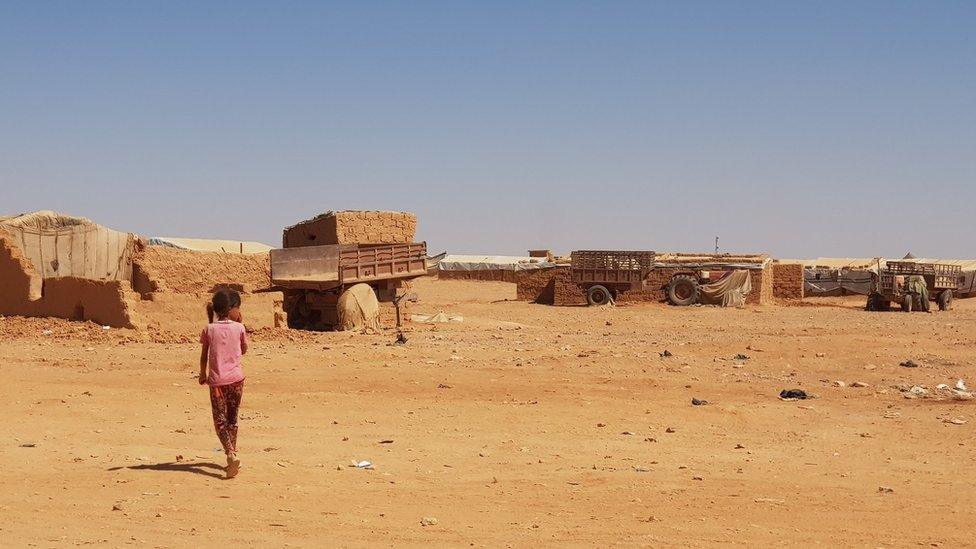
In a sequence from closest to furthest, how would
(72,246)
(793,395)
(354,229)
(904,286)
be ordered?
1. (793,395)
2. (72,246)
3. (354,229)
4. (904,286)

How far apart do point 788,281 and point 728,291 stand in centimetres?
628

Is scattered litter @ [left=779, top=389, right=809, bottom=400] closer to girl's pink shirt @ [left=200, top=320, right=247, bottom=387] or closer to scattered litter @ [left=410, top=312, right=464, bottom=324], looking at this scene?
girl's pink shirt @ [left=200, top=320, right=247, bottom=387]

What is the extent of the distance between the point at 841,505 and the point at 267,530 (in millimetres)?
4241

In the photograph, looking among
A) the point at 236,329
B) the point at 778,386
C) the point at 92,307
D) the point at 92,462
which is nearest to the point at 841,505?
the point at 236,329

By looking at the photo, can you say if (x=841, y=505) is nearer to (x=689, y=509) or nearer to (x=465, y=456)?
(x=689, y=509)

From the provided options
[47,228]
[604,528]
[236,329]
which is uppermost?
[47,228]

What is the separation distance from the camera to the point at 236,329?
823 centimetres

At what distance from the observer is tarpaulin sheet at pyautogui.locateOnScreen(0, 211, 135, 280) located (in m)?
19.7

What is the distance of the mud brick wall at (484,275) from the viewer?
5522cm

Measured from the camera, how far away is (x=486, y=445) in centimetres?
1013

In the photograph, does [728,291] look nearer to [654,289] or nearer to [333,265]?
[654,289]

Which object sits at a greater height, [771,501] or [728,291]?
[728,291]

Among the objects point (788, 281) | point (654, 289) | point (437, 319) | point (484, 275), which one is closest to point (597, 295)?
point (654, 289)

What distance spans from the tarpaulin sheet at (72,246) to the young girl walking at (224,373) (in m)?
12.4
